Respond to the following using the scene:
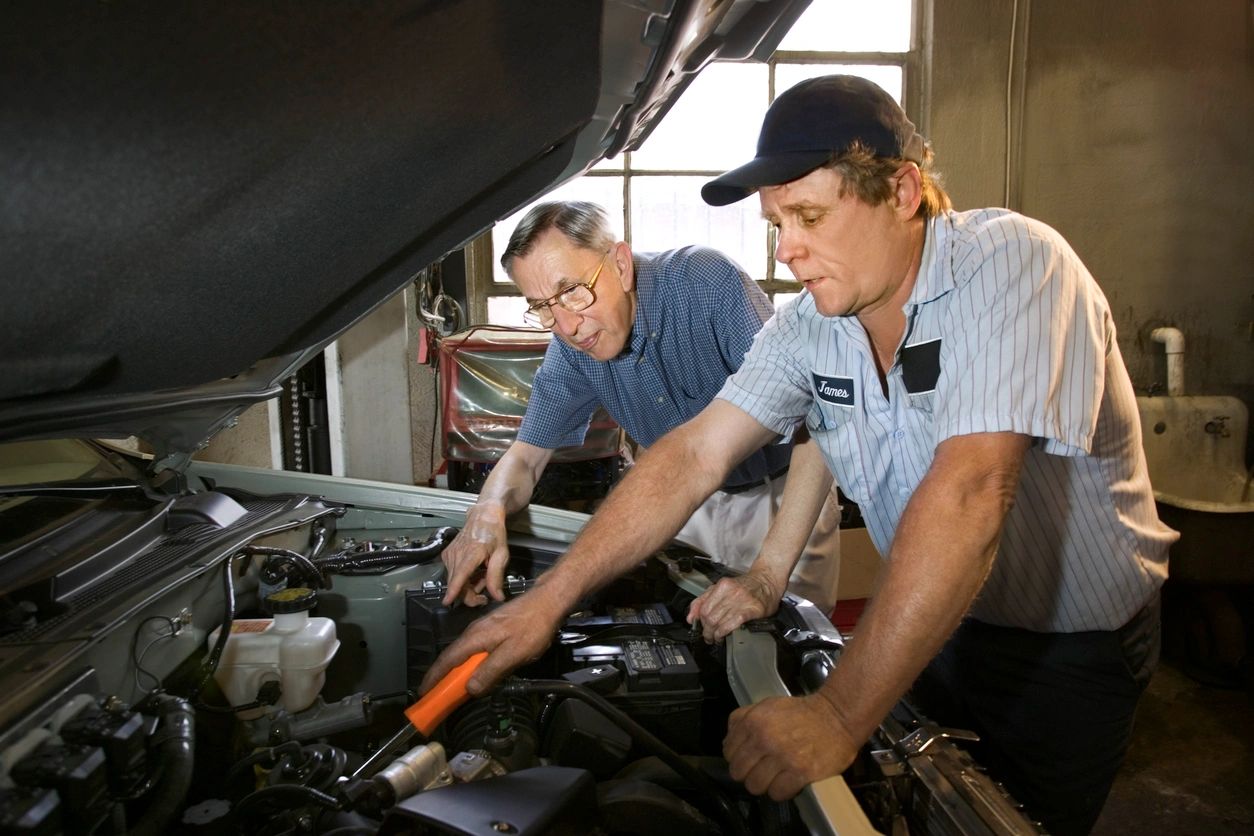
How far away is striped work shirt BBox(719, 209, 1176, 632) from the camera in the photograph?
1.06 m

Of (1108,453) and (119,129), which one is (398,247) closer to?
(119,129)

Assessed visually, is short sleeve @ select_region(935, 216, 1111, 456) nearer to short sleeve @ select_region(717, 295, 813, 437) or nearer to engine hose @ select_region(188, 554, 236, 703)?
short sleeve @ select_region(717, 295, 813, 437)

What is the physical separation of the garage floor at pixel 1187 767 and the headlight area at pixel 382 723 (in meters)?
1.89

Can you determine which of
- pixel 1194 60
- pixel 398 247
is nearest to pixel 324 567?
pixel 398 247

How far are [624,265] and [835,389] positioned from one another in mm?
861

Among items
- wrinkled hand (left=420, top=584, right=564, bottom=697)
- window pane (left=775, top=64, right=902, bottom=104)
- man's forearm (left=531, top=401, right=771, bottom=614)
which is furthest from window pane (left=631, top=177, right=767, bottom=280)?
wrinkled hand (left=420, top=584, right=564, bottom=697)

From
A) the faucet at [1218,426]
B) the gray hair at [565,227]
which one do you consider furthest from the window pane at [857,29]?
the gray hair at [565,227]

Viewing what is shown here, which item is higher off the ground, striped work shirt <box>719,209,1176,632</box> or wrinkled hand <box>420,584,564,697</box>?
striped work shirt <box>719,209,1176,632</box>

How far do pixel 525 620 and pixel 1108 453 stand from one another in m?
1.00

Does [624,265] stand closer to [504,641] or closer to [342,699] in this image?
[504,641]

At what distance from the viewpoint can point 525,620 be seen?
129cm

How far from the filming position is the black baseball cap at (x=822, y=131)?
116 cm

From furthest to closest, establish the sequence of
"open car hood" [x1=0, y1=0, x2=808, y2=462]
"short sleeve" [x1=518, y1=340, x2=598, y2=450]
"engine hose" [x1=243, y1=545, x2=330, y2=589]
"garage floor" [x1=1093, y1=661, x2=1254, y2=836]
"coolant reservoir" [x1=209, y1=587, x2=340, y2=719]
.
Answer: "garage floor" [x1=1093, y1=661, x2=1254, y2=836], "short sleeve" [x1=518, y1=340, x2=598, y2=450], "engine hose" [x1=243, y1=545, x2=330, y2=589], "coolant reservoir" [x1=209, y1=587, x2=340, y2=719], "open car hood" [x1=0, y1=0, x2=808, y2=462]

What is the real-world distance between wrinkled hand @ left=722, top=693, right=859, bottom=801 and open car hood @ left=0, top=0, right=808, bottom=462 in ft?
2.89
